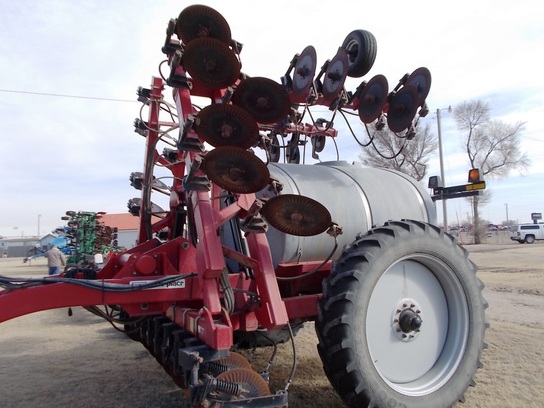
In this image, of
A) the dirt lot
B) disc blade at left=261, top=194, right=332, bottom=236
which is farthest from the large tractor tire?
the dirt lot

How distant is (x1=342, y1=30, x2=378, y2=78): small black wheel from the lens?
4023 millimetres

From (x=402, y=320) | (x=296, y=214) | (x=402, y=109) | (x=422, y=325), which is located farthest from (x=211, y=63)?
(x=422, y=325)

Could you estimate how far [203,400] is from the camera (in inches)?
113

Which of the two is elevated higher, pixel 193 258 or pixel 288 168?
pixel 288 168

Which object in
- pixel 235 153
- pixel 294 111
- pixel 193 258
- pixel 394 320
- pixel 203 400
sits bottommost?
pixel 203 400

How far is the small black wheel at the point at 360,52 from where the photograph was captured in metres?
4.02

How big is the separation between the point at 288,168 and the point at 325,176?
356 millimetres

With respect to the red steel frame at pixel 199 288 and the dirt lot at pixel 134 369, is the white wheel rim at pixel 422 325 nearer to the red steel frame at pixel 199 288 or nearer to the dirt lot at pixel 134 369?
the red steel frame at pixel 199 288

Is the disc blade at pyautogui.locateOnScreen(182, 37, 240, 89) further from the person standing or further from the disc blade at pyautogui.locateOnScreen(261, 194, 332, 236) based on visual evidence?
the person standing

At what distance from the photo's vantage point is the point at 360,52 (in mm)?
4027

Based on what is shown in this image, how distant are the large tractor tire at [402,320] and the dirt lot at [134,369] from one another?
72cm

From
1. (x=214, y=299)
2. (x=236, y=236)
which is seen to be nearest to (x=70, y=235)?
(x=236, y=236)

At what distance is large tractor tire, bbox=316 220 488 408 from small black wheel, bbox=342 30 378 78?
139 cm

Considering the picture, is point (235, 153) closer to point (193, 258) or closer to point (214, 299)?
point (214, 299)
